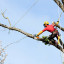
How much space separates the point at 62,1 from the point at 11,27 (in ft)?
6.36

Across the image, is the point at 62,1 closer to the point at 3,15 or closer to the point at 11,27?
the point at 11,27

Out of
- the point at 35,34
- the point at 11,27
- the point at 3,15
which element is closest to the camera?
the point at 35,34

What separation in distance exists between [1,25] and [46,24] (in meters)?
1.58

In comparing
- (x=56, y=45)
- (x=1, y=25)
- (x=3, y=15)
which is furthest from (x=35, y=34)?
(x=3, y=15)

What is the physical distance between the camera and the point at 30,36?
6.56 meters

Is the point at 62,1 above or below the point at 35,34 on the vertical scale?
above

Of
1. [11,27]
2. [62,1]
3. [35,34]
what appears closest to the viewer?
[62,1]

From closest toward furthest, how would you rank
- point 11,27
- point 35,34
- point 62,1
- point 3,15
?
1. point 62,1
2. point 35,34
3. point 11,27
4. point 3,15

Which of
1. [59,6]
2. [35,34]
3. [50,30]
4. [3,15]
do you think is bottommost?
[3,15]

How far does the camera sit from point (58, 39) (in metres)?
6.26

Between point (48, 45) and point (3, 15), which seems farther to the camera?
point (3, 15)

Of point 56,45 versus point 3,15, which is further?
point 3,15

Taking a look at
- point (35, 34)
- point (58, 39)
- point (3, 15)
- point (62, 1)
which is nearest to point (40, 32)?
point (35, 34)

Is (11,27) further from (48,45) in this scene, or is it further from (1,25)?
(48,45)
